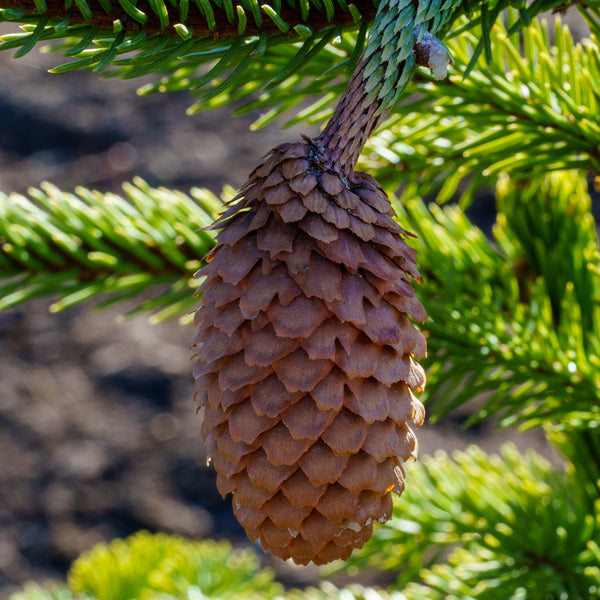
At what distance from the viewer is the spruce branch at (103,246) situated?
529 millimetres

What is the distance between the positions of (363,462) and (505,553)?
34 cm

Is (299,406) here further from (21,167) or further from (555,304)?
(21,167)

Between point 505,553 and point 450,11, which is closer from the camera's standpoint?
point 450,11

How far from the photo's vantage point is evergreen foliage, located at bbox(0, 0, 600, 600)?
1.09 feet

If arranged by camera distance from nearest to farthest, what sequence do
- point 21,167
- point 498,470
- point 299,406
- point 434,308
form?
point 299,406 → point 434,308 → point 498,470 → point 21,167

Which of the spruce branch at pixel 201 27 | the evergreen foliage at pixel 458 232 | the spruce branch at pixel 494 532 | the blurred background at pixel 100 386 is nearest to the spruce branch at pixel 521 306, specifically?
the evergreen foliage at pixel 458 232

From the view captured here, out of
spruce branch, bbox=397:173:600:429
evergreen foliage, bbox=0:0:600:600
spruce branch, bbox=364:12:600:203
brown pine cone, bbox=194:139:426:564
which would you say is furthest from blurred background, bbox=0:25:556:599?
brown pine cone, bbox=194:139:426:564

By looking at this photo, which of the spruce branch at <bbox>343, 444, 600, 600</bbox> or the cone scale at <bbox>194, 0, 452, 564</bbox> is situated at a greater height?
the cone scale at <bbox>194, 0, 452, 564</bbox>

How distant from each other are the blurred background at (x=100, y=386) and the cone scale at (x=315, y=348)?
1450 mm

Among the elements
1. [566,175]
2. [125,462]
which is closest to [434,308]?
[566,175]

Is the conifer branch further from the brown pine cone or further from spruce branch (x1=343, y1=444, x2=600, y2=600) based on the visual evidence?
spruce branch (x1=343, y1=444, x2=600, y2=600)

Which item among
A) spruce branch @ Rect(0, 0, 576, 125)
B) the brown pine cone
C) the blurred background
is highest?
spruce branch @ Rect(0, 0, 576, 125)

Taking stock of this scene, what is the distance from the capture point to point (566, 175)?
0.59 metres

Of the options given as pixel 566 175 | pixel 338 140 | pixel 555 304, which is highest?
pixel 338 140
